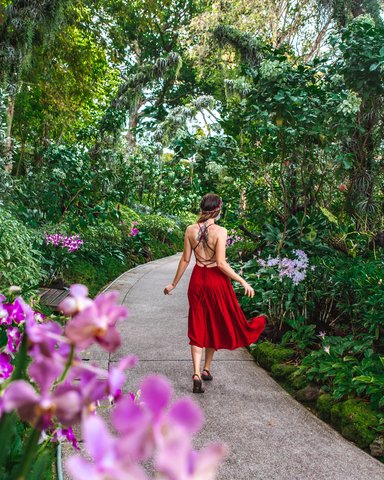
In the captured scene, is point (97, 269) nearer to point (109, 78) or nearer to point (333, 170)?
point (333, 170)

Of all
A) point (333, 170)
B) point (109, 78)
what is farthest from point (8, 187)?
point (109, 78)

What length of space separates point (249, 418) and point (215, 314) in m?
0.97

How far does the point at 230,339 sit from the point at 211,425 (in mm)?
922

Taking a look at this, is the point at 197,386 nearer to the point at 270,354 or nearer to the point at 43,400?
the point at 270,354

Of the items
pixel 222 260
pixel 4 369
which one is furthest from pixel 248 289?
pixel 4 369

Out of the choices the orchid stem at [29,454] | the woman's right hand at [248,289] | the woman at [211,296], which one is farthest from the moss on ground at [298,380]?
the orchid stem at [29,454]

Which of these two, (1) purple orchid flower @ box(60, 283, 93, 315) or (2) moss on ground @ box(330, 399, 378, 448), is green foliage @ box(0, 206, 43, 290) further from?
(1) purple orchid flower @ box(60, 283, 93, 315)

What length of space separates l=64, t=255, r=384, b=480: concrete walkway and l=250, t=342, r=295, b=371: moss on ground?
0.09 meters

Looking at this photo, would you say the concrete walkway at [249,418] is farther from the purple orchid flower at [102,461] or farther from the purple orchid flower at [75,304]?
the purple orchid flower at [102,461]

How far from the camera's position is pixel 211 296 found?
4.05 m

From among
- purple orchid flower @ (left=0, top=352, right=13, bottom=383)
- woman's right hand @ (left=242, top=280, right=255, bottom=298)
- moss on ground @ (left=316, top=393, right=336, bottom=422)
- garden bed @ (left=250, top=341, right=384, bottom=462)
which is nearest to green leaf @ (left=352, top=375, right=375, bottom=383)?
garden bed @ (left=250, top=341, right=384, bottom=462)

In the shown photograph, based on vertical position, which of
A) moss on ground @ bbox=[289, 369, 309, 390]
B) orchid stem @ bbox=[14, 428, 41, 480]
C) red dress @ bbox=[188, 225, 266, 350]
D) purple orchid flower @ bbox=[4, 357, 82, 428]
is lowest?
moss on ground @ bbox=[289, 369, 309, 390]

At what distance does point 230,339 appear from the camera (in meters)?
4.04

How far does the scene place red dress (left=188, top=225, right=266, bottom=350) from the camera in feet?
13.2
